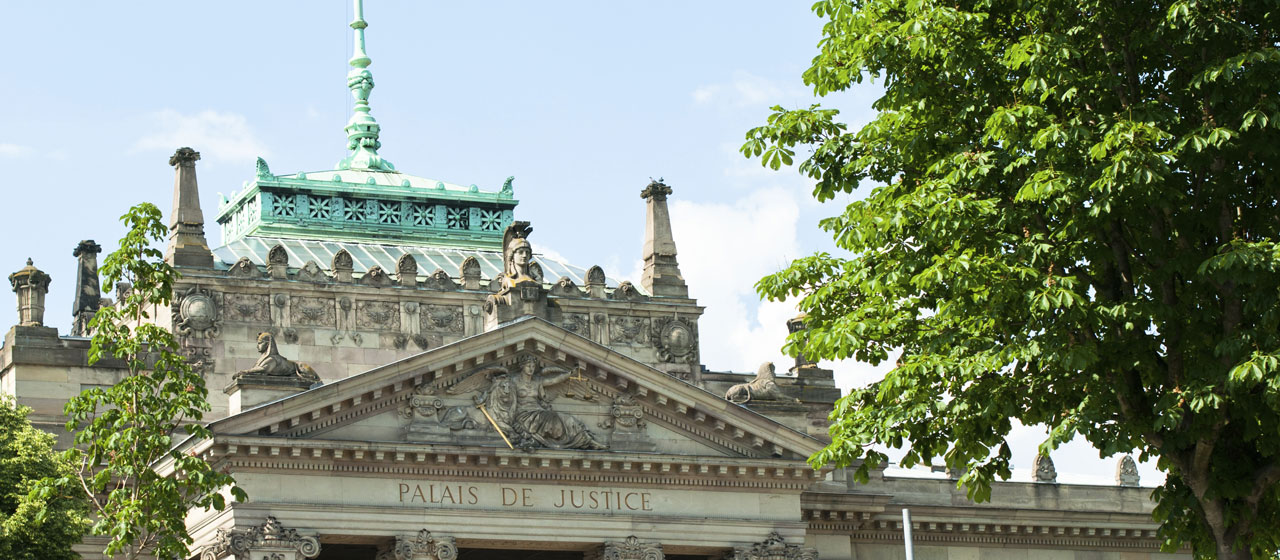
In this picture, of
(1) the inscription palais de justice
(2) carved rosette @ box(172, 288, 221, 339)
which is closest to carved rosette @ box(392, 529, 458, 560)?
(1) the inscription palais de justice

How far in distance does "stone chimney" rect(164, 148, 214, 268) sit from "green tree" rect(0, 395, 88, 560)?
40.1 feet

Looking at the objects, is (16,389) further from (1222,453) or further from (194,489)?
(1222,453)

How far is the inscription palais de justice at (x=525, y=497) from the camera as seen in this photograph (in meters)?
46.8

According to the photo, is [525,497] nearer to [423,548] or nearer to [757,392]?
[423,548]

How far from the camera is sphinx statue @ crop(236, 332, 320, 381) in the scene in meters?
45.9

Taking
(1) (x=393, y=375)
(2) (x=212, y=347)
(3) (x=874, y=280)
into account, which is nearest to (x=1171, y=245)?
(3) (x=874, y=280)

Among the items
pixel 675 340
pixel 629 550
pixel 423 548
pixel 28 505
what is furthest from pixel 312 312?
pixel 28 505

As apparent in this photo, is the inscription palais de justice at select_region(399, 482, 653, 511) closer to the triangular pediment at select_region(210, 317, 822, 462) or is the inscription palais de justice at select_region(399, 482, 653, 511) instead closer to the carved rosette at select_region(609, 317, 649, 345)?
the triangular pediment at select_region(210, 317, 822, 462)

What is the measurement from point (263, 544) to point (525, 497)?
635cm

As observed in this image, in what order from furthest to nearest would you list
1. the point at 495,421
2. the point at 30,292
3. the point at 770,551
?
the point at 30,292 < the point at 770,551 < the point at 495,421

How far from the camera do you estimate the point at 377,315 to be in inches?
2175

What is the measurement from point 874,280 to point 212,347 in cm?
2570

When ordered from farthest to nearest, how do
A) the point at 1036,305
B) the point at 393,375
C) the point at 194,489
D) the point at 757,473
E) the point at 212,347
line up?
the point at 212,347 < the point at 757,473 < the point at 393,375 < the point at 194,489 < the point at 1036,305

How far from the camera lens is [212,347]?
52781 mm
